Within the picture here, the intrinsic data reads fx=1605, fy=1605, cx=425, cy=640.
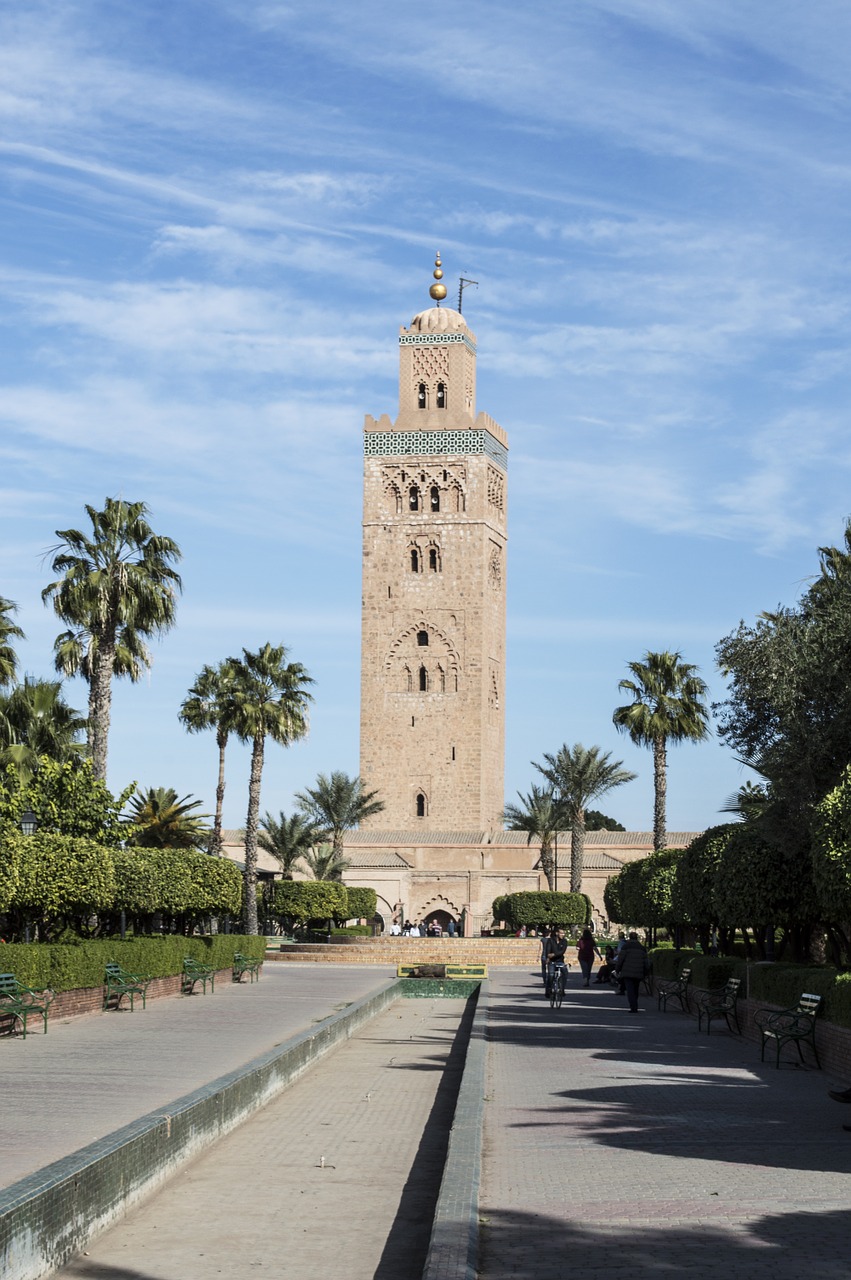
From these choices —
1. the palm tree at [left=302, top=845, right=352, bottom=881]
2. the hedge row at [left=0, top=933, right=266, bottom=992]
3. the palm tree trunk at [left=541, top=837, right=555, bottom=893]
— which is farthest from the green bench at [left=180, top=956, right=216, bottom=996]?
the palm tree trunk at [left=541, top=837, right=555, bottom=893]

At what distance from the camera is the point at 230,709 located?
47844mm

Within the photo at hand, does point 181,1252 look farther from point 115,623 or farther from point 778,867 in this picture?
point 115,623

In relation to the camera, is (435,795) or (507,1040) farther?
(435,795)

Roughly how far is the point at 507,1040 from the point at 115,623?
15.3m

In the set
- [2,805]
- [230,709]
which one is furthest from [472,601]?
[2,805]

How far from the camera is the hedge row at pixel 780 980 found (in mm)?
15266

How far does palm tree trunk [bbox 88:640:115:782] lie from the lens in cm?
3030

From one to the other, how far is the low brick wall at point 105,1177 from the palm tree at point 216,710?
117 ft

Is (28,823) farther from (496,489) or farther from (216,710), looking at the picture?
(496,489)

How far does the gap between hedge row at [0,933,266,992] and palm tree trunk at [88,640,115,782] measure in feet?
12.1

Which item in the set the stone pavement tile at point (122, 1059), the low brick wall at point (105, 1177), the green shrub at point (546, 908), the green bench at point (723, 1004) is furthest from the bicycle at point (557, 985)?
the green shrub at point (546, 908)

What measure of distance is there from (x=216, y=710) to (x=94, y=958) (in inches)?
1115

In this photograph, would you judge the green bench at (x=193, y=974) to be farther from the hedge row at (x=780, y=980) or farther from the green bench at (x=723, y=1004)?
the green bench at (x=723, y=1004)

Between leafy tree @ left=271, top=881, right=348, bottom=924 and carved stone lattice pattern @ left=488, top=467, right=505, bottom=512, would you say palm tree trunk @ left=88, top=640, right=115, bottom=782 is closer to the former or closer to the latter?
leafy tree @ left=271, top=881, right=348, bottom=924
